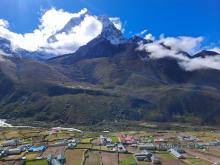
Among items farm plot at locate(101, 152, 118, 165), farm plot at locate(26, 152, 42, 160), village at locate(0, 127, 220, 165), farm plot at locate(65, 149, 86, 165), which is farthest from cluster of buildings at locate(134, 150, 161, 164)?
farm plot at locate(26, 152, 42, 160)

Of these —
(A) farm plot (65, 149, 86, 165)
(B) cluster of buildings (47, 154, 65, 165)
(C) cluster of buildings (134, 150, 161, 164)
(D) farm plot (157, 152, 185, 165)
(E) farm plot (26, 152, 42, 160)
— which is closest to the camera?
(B) cluster of buildings (47, 154, 65, 165)

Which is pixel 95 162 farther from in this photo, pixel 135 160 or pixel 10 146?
pixel 10 146

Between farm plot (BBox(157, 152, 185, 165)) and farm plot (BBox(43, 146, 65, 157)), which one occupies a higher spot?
farm plot (BBox(43, 146, 65, 157))

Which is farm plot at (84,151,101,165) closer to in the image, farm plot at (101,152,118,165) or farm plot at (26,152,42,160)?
farm plot at (101,152,118,165)

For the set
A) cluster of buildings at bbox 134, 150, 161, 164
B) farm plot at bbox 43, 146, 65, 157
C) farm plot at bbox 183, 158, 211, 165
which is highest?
farm plot at bbox 43, 146, 65, 157

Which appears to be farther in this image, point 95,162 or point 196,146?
point 196,146

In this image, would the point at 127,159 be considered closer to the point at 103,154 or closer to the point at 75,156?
the point at 103,154

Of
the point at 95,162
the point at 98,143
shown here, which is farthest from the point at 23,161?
the point at 98,143
